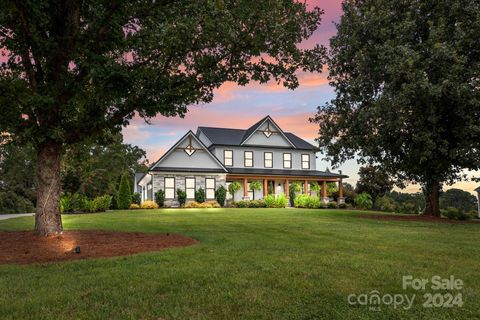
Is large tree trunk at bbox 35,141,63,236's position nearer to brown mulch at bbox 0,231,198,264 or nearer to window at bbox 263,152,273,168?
brown mulch at bbox 0,231,198,264

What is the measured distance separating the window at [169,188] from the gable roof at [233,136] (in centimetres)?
668

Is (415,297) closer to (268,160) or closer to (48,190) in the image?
(48,190)

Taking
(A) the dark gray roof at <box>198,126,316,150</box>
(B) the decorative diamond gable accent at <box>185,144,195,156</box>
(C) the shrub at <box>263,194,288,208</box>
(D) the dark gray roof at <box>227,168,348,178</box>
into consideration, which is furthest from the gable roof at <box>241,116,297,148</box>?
(C) the shrub at <box>263,194,288,208</box>

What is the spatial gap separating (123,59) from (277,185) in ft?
101

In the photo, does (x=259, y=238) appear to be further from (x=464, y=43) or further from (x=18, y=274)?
(x=464, y=43)

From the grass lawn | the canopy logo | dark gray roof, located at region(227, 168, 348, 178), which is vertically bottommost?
the canopy logo

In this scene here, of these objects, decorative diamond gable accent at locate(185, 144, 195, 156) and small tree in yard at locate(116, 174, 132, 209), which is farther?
decorative diamond gable accent at locate(185, 144, 195, 156)

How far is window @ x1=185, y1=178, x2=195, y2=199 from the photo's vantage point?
36.0 metres

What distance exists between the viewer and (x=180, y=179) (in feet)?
118

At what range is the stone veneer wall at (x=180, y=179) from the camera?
35188 mm

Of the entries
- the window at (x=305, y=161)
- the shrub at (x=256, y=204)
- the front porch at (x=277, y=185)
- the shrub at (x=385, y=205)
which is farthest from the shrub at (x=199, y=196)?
the shrub at (x=385, y=205)

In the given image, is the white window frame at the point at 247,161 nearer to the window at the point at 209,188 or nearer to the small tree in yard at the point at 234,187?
the small tree in yard at the point at 234,187

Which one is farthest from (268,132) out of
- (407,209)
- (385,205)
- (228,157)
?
(407,209)

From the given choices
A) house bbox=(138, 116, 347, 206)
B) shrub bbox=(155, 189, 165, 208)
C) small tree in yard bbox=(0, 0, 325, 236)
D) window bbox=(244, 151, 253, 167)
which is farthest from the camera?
window bbox=(244, 151, 253, 167)
